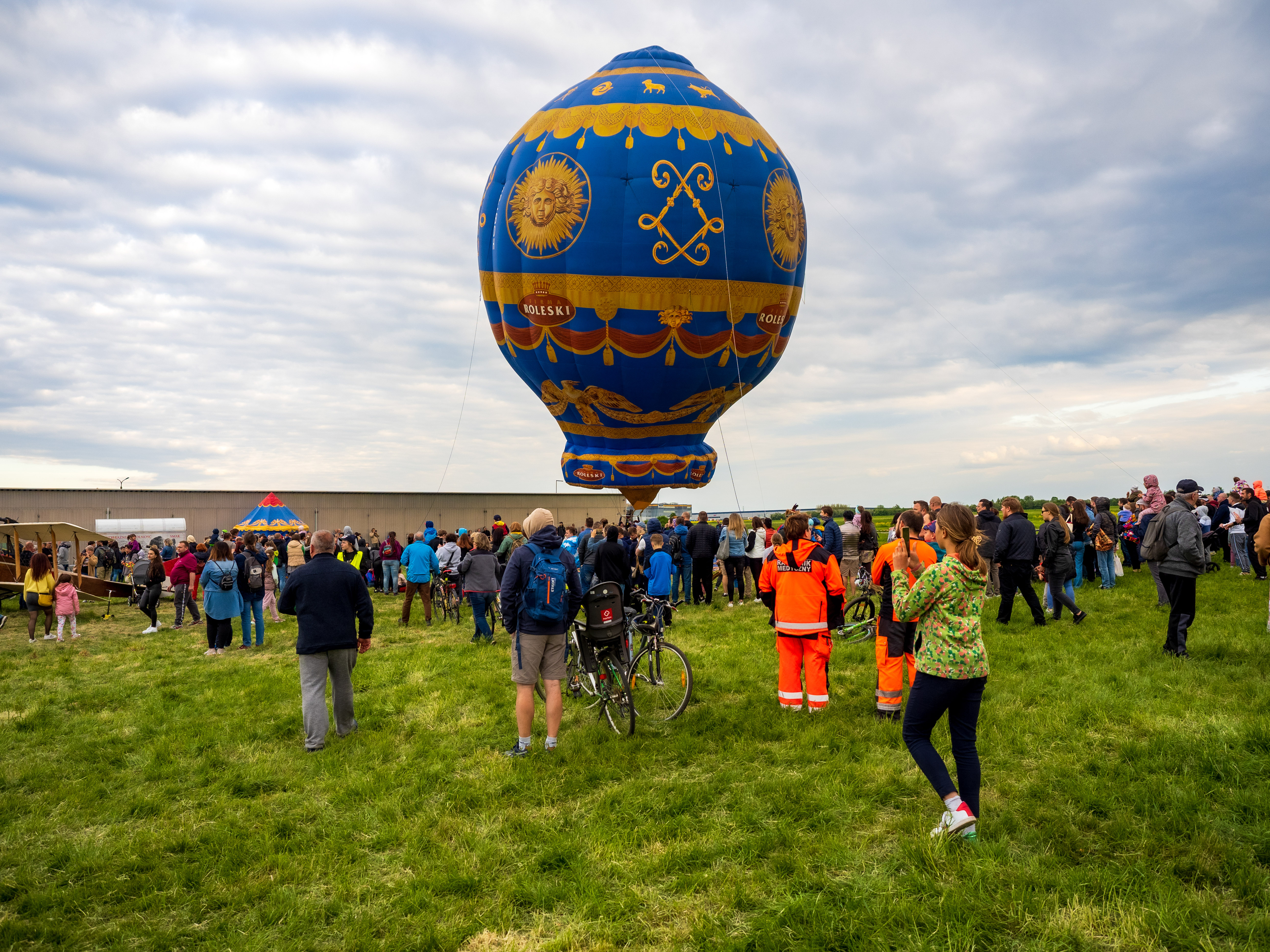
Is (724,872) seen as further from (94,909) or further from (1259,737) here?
(1259,737)

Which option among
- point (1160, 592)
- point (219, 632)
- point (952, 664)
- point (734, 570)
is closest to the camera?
point (952, 664)

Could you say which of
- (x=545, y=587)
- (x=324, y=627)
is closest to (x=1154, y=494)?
(x=545, y=587)

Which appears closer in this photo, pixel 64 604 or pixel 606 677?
pixel 606 677

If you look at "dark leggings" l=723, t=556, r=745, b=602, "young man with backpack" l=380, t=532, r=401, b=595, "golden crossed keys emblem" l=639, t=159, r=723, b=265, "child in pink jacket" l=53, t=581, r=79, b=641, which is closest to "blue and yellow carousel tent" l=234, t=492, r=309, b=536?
"young man with backpack" l=380, t=532, r=401, b=595

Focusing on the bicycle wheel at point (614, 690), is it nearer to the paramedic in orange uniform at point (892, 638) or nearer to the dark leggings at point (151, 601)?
the paramedic in orange uniform at point (892, 638)

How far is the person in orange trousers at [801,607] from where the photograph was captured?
690 cm

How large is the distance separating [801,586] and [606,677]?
1977mm

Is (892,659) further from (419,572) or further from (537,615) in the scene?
(419,572)

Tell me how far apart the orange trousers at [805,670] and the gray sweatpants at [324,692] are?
396cm

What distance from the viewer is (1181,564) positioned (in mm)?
8039

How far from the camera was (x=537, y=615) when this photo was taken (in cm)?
627

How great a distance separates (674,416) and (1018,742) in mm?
8302

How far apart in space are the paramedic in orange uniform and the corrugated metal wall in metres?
30.1

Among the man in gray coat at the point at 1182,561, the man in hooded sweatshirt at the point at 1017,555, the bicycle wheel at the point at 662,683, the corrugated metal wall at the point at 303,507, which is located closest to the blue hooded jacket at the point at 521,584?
the bicycle wheel at the point at 662,683
